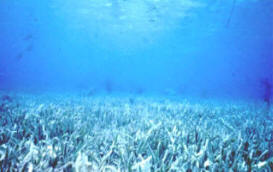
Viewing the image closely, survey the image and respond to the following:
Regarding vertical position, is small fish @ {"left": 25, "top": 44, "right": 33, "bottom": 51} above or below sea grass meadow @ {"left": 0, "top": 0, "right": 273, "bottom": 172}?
below

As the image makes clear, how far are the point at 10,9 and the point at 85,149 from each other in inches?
1265

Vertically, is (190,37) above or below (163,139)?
below

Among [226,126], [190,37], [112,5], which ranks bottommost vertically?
[190,37]

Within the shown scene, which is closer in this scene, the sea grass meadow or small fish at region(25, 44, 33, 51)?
the sea grass meadow

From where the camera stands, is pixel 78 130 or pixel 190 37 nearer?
pixel 78 130

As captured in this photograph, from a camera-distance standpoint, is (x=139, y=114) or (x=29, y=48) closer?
(x=139, y=114)

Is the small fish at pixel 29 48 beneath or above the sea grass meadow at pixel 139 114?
beneath

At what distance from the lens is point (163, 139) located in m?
2.27

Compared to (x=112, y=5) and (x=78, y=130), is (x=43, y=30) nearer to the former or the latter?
(x=112, y=5)

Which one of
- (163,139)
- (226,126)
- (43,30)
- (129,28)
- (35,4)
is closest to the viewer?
(163,139)

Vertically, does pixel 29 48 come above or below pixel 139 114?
below

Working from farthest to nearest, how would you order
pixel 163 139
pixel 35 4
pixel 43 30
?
pixel 43 30, pixel 35 4, pixel 163 139

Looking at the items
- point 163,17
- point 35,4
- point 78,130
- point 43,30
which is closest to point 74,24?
point 35,4

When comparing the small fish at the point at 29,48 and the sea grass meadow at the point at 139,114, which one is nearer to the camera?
the sea grass meadow at the point at 139,114
